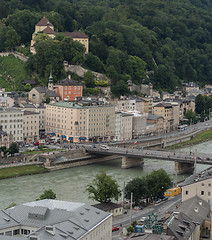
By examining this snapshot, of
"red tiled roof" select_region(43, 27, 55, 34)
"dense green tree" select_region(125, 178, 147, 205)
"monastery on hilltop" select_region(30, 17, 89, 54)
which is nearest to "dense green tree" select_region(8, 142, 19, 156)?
"dense green tree" select_region(125, 178, 147, 205)

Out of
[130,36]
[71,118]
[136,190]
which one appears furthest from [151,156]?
[130,36]

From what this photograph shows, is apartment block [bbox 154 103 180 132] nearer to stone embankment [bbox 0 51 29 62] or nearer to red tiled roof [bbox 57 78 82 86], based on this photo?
red tiled roof [bbox 57 78 82 86]

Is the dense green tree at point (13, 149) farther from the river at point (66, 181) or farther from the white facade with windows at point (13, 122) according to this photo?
the white facade with windows at point (13, 122)

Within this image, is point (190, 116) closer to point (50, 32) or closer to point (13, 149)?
point (50, 32)

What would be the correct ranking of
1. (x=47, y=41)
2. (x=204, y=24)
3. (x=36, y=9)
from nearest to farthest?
1. (x=47, y=41)
2. (x=36, y=9)
3. (x=204, y=24)

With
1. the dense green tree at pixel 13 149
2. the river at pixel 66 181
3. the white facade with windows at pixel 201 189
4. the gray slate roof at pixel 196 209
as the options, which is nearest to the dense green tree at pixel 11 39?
the river at pixel 66 181

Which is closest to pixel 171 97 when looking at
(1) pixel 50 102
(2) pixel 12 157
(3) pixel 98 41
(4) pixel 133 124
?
(3) pixel 98 41

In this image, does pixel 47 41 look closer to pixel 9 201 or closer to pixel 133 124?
pixel 133 124
